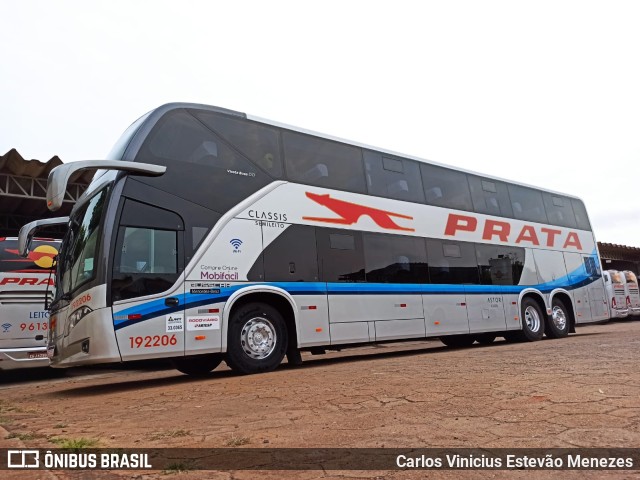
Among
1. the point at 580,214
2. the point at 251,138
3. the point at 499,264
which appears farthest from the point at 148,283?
the point at 580,214

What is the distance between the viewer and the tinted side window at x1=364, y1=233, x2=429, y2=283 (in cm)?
815

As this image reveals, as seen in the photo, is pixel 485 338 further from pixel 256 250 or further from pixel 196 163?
pixel 196 163

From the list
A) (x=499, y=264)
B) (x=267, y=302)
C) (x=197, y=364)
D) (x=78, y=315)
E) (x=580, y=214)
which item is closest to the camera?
(x=78, y=315)

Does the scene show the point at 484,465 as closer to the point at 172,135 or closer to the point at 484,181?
the point at 172,135

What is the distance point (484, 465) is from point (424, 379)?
2530mm

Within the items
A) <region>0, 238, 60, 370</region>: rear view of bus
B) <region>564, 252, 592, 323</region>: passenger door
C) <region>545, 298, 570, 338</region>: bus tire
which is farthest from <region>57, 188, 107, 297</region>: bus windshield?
<region>564, 252, 592, 323</region>: passenger door

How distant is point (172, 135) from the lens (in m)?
6.48

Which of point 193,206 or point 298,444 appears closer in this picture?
point 298,444

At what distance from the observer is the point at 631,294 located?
22.9 meters

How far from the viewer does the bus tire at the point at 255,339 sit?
637 centimetres

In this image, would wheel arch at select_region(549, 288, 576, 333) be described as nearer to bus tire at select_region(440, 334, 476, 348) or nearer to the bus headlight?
bus tire at select_region(440, 334, 476, 348)

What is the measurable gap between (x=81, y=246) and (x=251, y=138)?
2922 mm

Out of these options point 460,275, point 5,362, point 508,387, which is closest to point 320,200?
point 460,275

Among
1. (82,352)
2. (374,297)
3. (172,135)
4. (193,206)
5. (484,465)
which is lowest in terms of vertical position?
(484,465)
